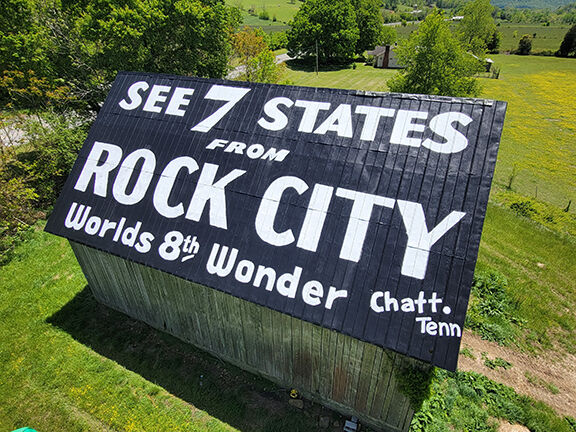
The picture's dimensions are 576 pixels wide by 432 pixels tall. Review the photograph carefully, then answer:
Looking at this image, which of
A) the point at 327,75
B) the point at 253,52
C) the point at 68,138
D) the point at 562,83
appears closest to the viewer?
the point at 68,138

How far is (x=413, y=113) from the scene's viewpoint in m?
7.52


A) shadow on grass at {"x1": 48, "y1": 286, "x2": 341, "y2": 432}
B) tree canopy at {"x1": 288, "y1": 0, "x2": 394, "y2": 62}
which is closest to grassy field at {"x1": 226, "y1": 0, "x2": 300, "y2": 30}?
tree canopy at {"x1": 288, "y1": 0, "x2": 394, "y2": 62}

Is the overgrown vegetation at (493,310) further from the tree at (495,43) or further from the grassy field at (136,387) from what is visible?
the tree at (495,43)

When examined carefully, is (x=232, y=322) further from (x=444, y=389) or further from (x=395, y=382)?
(x=444, y=389)

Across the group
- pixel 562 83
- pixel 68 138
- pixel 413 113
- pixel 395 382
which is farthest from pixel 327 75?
pixel 395 382

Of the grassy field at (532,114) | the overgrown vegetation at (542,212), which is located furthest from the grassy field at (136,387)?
the grassy field at (532,114)

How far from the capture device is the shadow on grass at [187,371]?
8305 mm

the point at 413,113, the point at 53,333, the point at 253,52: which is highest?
the point at 253,52

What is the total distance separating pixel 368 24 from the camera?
66875 millimetres

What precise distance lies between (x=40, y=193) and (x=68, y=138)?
3.20m

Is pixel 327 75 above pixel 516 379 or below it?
above

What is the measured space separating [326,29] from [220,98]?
5760 cm

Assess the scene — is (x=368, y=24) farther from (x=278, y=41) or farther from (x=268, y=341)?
(x=268, y=341)

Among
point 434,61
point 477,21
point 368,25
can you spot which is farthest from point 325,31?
point 434,61
